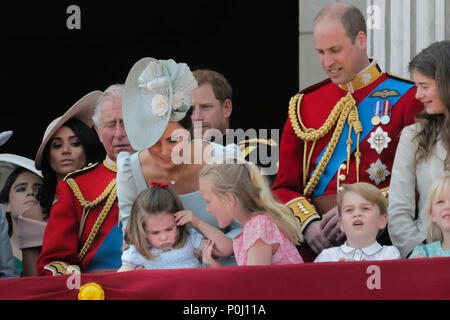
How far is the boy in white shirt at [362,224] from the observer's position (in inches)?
153

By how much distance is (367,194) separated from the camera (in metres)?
3.92

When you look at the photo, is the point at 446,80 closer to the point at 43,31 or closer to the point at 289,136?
the point at 289,136

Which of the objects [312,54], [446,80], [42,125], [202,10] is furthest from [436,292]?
Answer: [42,125]

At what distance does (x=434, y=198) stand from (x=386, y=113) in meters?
0.57

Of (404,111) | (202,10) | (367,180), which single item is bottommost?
(367,180)

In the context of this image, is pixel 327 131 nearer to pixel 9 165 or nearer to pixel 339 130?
pixel 339 130

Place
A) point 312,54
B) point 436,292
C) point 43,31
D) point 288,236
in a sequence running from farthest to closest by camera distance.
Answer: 1. point 43,31
2. point 312,54
3. point 288,236
4. point 436,292

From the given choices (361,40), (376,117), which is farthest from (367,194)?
(361,40)

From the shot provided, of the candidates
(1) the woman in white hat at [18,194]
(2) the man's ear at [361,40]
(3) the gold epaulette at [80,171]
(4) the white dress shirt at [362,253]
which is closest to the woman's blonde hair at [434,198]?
(4) the white dress shirt at [362,253]

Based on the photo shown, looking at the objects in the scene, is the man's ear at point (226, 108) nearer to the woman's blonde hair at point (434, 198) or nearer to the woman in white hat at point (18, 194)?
the woman in white hat at point (18, 194)

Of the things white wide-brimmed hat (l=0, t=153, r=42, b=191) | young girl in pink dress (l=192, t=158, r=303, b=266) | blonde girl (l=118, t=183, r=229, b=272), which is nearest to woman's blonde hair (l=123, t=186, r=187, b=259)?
blonde girl (l=118, t=183, r=229, b=272)

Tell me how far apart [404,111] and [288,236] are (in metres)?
0.79

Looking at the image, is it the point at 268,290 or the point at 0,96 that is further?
the point at 0,96
